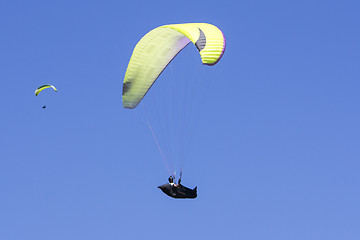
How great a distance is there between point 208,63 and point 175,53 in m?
7.93

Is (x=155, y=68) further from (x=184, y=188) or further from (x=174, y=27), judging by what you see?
(x=184, y=188)

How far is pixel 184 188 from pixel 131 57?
8.42 m

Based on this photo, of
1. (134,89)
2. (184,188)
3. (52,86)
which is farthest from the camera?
(52,86)

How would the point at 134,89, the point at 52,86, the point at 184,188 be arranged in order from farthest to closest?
the point at 52,86 → the point at 134,89 → the point at 184,188

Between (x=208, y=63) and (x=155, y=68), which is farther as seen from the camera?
(x=155, y=68)

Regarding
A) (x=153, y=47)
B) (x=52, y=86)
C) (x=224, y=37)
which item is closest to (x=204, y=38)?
(x=224, y=37)

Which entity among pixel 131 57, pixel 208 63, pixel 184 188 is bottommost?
pixel 184 188

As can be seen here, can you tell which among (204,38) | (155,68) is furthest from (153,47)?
(204,38)

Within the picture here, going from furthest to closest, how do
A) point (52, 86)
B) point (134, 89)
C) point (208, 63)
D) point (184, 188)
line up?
point (52, 86) → point (134, 89) → point (184, 188) → point (208, 63)

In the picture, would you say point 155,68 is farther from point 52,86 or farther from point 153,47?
point 52,86

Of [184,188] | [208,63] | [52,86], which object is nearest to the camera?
[208,63]

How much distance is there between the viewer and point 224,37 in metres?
54.1

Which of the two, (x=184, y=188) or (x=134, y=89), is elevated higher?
(x=134, y=89)

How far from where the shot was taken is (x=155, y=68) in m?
59.0
